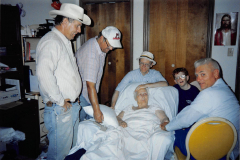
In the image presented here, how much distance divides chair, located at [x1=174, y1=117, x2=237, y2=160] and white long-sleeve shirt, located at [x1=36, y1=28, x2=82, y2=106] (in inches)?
42.2

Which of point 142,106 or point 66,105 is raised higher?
point 66,105

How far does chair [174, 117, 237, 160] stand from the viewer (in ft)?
3.87

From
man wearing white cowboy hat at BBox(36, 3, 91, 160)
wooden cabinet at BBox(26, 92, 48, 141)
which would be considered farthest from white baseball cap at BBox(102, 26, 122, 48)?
wooden cabinet at BBox(26, 92, 48, 141)

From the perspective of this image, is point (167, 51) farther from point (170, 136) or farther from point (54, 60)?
point (54, 60)

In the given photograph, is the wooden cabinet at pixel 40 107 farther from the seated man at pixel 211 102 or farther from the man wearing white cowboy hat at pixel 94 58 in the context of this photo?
the seated man at pixel 211 102

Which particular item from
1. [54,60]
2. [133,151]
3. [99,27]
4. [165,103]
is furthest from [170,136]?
[99,27]

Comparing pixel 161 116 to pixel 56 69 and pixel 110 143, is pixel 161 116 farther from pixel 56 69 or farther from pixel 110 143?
pixel 56 69

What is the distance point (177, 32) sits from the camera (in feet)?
9.46

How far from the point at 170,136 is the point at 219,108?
548 millimetres

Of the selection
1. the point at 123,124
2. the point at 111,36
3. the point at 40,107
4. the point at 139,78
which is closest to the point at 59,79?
the point at 111,36

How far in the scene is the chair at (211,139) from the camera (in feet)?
3.87

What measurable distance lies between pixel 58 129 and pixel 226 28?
291 centimetres

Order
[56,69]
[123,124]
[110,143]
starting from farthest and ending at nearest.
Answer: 1. [123,124]
2. [110,143]
3. [56,69]

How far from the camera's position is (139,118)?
1946 mm
